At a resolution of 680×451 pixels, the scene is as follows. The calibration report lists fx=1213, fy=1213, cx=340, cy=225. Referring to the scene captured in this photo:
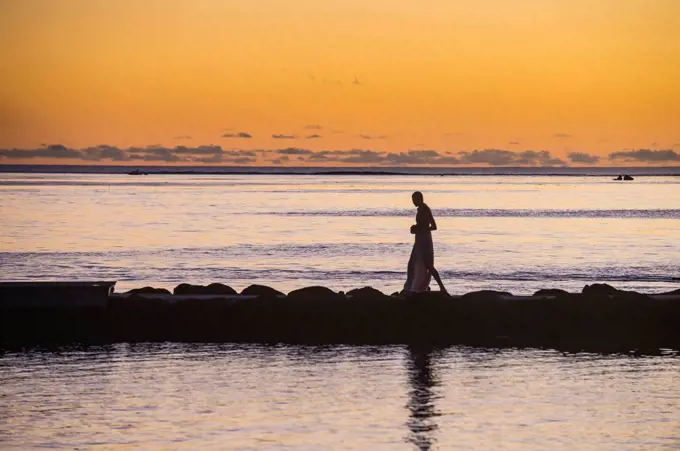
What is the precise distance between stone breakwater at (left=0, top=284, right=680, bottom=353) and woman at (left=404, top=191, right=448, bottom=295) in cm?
29

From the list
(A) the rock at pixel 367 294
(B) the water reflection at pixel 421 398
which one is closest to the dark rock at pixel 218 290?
(A) the rock at pixel 367 294

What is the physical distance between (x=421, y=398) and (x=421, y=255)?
5.67 m

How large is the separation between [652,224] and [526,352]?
6006 cm

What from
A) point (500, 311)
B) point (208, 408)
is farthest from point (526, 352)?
point (208, 408)

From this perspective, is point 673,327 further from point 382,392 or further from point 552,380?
point 382,392

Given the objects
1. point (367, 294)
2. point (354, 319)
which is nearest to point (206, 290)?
point (367, 294)

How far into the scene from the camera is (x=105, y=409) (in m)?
15.3

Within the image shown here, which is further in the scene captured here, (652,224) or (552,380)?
(652,224)

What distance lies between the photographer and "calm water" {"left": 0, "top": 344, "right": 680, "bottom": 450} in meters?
13.8

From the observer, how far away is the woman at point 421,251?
21250 millimetres

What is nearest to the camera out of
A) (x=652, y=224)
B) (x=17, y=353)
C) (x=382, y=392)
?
(x=382, y=392)

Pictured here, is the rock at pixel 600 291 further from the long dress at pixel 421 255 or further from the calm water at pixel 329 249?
the calm water at pixel 329 249

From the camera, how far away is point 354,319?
22250mm

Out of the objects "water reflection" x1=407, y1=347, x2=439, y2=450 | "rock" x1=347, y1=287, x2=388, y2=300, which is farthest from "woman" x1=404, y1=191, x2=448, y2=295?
"water reflection" x1=407, y1=347, x2=439, y2=450
